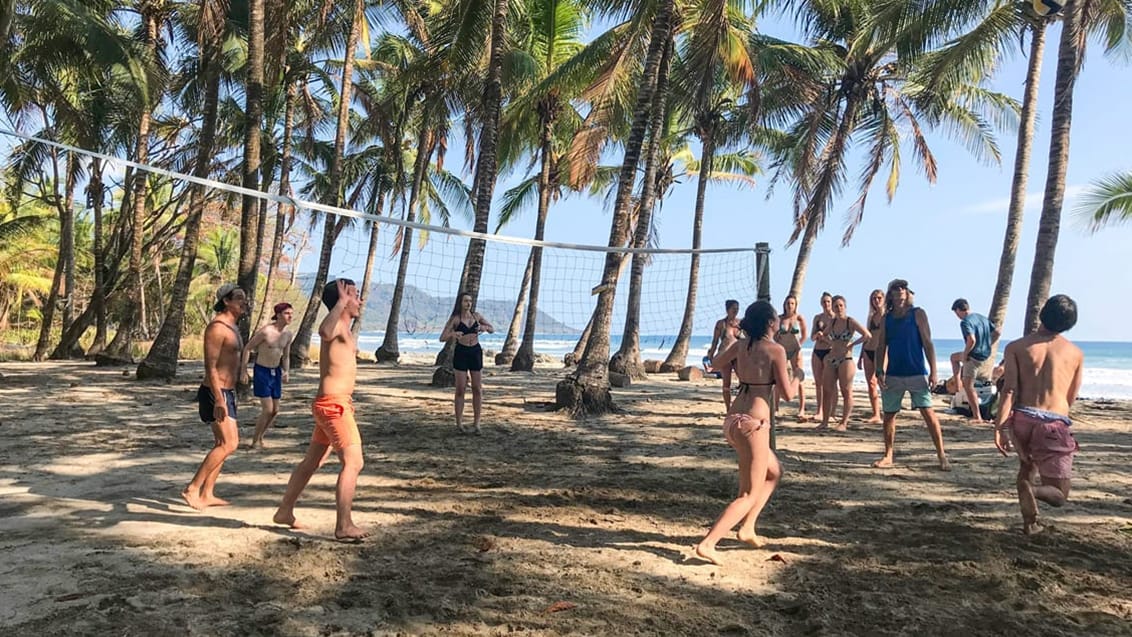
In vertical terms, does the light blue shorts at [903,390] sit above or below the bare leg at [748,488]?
above

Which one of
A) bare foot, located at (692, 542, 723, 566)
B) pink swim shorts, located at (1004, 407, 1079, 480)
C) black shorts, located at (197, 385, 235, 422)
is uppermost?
pink swim shorts, located at (1004, 407, 1079, 480)

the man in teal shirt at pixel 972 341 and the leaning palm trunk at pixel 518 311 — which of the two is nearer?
the man in teal shirt at pixel 972 341

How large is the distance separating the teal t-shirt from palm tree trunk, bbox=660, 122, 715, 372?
8.78 m

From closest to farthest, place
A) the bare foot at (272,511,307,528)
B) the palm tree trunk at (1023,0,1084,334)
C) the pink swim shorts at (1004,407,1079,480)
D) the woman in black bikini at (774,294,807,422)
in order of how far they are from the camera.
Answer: the pink swim shorts at (1004,407,1079,480) < the bare foot at (272,511,307,528) < the woman in black bikini at (774,294,807,422) < the palm tree trunk at (1023,0,1084,334)

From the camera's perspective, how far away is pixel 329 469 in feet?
18.9

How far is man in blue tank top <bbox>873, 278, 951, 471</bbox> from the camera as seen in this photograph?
589cm

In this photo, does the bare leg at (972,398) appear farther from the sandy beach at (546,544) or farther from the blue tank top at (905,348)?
the blue tank top at (905,348)

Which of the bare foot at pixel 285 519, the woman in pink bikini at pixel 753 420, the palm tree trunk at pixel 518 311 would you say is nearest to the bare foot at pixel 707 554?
the woman in pink bikini at pixel 753 420

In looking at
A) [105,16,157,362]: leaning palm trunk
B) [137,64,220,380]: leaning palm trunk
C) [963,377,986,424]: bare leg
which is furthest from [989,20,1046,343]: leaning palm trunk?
[105,16,157,362]: leaning palm trunk

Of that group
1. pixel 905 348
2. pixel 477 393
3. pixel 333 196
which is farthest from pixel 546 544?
pixel 333 196

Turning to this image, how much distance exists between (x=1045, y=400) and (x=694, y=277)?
1482 centimetres

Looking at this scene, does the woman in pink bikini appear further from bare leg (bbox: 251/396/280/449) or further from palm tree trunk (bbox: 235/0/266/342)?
palm tree trunk (bbox: 235/0/266/342)

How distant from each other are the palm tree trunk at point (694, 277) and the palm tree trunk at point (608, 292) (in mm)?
7498

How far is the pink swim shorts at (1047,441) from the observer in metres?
3.74
